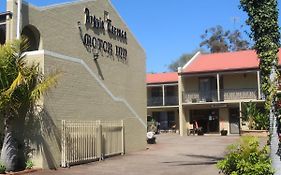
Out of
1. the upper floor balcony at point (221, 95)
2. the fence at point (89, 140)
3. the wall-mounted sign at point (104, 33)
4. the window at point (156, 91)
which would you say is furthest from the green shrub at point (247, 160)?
the window at point (156, 91)

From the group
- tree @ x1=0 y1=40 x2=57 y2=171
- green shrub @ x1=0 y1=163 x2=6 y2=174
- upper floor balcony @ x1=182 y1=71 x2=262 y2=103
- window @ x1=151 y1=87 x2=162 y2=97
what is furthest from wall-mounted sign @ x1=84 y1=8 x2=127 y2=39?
window @ x1=151 y1=87 x2=162 y2=97

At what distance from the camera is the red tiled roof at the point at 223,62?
38.5m

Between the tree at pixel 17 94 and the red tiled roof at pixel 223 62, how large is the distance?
25.0m

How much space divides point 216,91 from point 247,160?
30.1 m

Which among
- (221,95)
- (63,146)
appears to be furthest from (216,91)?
(63,146)

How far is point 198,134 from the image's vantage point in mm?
39469

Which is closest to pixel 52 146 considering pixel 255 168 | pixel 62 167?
pixel 62 167

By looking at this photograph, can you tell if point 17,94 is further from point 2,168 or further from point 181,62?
point 181,62

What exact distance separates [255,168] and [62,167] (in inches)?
339

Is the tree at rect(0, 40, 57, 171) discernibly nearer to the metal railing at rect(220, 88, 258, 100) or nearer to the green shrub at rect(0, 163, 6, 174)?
the green shrub at rect(0, 163, 6, 174)

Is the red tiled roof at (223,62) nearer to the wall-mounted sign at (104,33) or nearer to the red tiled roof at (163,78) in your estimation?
the red tiled roof at (163,78)

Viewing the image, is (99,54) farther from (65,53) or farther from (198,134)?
(198,134)

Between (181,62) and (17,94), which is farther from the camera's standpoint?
(181,62)

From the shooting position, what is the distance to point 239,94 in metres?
38.7
